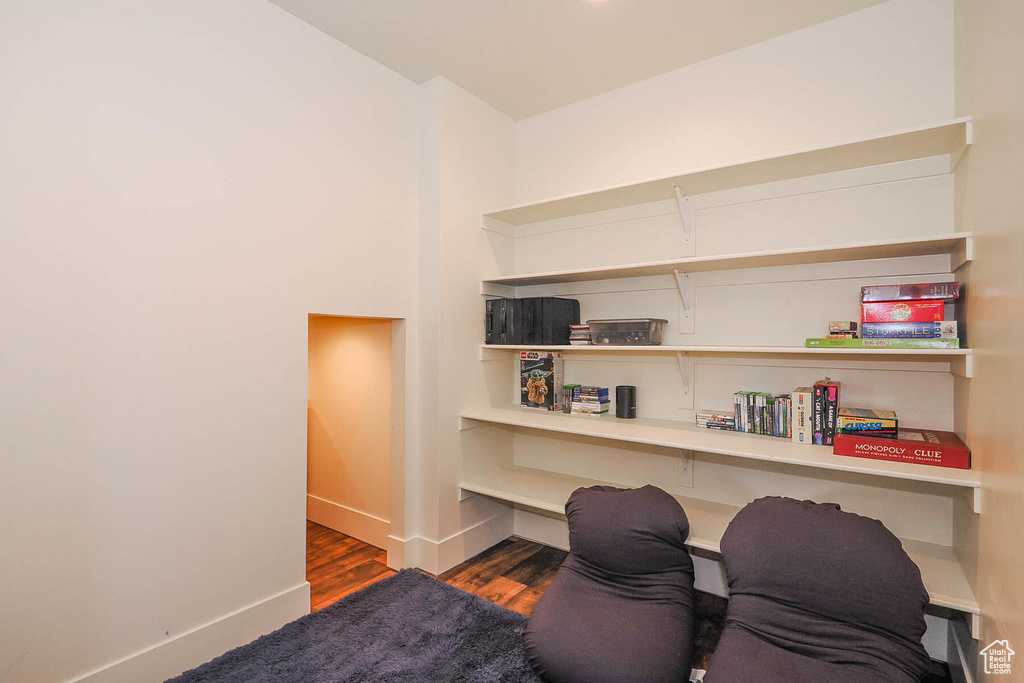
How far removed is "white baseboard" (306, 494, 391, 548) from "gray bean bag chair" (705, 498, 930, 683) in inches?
83.6

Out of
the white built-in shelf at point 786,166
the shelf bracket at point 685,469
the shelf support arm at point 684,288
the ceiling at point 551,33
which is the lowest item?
the shelf bracket at point 685,469

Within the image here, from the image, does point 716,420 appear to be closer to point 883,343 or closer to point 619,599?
point 883,343

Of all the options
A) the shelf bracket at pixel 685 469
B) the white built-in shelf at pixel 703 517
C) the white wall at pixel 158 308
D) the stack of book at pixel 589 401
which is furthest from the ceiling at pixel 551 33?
the white built-in shelf at pixel 703 517

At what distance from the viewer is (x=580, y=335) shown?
280cm

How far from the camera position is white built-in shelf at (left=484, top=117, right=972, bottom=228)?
1824mm

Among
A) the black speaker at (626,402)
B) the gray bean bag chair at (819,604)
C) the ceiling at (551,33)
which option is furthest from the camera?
the black speaker at (626,402)

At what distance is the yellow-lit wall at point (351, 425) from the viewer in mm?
3084

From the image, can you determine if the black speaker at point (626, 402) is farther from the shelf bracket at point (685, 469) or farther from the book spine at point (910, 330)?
the book spine at point (910, 330)

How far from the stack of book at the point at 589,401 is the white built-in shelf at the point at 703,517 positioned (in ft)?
1.55

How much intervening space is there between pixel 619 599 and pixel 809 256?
1704 mm

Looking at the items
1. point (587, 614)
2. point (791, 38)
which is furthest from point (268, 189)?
point (791, 38)

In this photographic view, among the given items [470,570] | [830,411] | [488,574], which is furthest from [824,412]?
[470,570]

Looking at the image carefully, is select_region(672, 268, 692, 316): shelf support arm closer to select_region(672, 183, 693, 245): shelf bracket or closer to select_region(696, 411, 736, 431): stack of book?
select_region(672, 183, 693, 245): shelf bracket

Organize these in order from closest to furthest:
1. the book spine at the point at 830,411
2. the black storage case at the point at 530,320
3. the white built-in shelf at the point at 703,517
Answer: the white built-in shelf at the point at 703,517
the book spine at the point at 830,411
the black storage case at the point at 530,320
